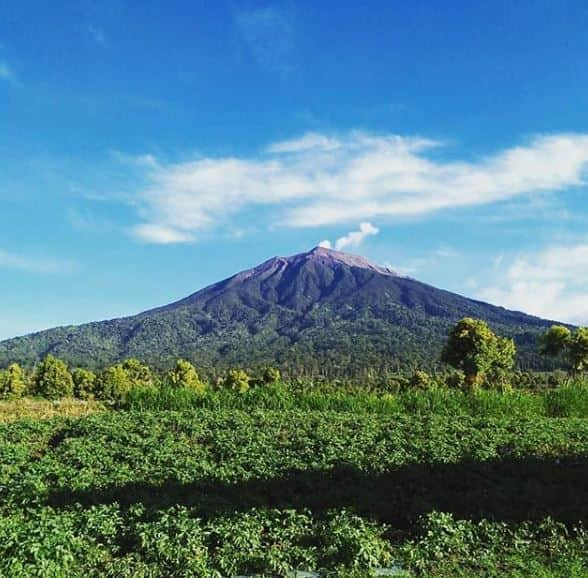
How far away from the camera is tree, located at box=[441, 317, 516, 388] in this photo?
32.4 meters

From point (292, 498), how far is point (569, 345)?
3585 cm

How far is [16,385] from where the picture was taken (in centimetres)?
4738

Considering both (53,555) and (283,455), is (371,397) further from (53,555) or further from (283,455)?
(53,555)

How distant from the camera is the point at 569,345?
3869cm

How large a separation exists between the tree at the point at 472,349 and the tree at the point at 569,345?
7.10 meters

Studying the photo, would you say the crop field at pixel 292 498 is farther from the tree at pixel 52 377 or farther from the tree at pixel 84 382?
the tree at pixel 84 382

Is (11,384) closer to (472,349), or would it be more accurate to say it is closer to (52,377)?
(52,377)

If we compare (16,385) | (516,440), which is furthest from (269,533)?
(16,385)

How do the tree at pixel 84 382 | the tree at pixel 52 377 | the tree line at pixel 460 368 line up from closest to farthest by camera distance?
the tree line at pixel 460 368, the tree at pixel 52 377, the tree at pixel 84 382

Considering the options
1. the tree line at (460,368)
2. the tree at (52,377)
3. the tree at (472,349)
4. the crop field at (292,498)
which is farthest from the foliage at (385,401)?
the tree at (52,377)

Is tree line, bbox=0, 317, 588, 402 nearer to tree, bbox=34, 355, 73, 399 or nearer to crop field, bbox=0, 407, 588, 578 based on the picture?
tree, bbox=34, 355, 73, 399

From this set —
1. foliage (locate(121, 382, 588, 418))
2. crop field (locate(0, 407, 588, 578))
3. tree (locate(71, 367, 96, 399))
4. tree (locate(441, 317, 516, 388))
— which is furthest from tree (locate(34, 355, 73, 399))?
crop field (locate(0, 407, 588, 578))

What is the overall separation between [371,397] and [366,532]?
804 cm

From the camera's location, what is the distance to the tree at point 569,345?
37750 mm
